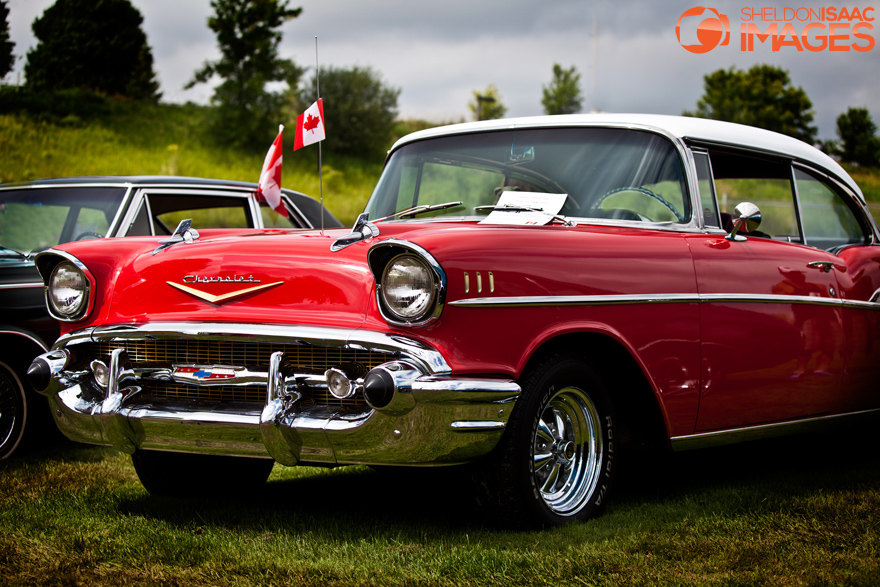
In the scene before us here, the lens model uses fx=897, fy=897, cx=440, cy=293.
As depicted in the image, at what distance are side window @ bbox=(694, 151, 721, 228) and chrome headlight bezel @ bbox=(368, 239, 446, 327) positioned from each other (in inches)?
67.8

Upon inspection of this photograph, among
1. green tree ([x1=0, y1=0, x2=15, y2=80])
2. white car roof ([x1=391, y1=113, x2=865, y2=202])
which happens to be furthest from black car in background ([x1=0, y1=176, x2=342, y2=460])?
green tree ([x1=0, y1=0, x2=15, y2=80])

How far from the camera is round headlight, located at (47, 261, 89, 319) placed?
3607mm

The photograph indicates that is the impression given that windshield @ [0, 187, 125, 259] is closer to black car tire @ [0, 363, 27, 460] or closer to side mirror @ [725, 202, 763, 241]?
black car tire @ [0, 363, 27, 460]

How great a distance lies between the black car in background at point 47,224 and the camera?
488 cm

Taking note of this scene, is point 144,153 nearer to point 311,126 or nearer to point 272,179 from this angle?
point 272,179

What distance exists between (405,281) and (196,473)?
5.46 ft

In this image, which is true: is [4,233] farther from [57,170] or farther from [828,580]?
[57,170]

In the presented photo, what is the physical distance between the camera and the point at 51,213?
18.7ft

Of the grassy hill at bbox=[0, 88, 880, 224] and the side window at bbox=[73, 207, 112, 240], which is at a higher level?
the grassy hill at bbox=[0, 88, 880, 224]

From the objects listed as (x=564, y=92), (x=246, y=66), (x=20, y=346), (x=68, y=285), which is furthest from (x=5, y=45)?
(x=564, y=92)

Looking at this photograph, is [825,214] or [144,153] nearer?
[825,214]

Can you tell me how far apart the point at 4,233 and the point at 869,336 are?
5090 mm

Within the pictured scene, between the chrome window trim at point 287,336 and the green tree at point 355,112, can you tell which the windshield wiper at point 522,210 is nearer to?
the chrome window trim at point 287,336

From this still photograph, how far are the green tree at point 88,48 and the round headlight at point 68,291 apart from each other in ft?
123
